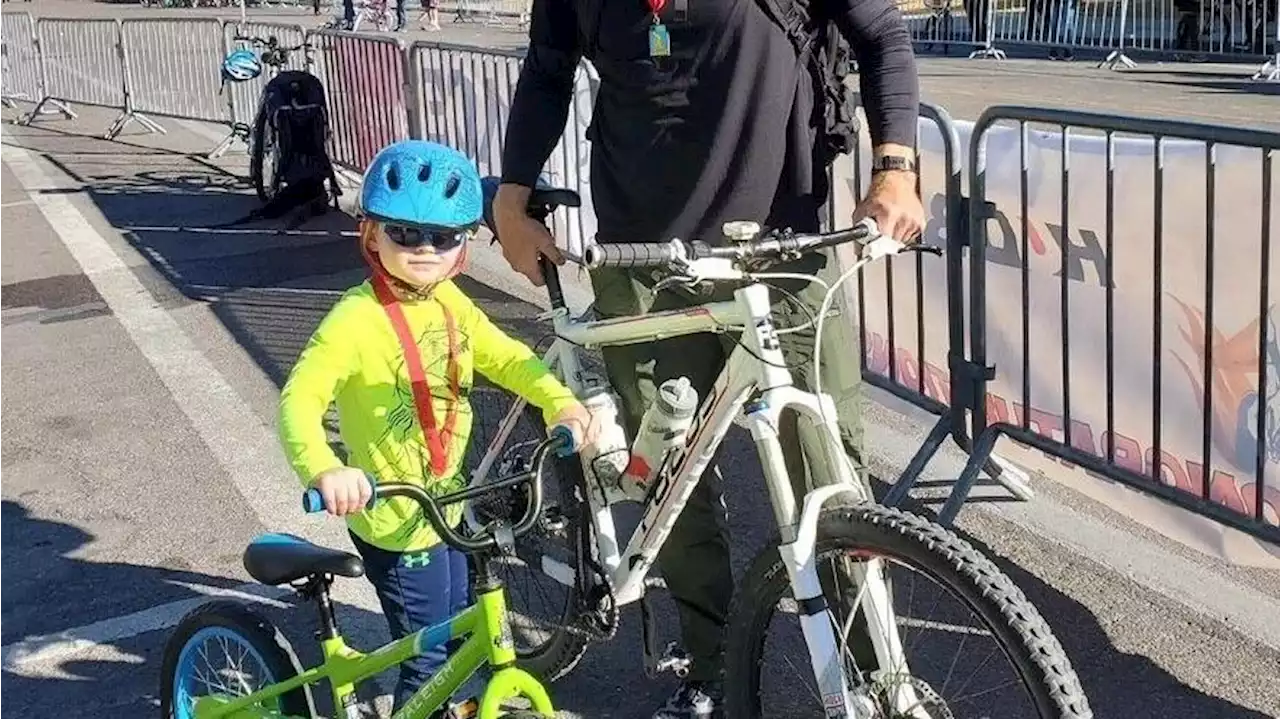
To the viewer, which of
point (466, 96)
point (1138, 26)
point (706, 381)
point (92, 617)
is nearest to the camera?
point (706, 381)

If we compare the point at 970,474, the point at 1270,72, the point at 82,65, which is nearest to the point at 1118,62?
the point at 1270,72

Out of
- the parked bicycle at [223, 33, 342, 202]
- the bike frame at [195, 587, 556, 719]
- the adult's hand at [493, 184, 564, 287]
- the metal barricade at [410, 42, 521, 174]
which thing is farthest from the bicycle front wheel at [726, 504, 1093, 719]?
the parked bicycle at [223, 33, 342, 202]

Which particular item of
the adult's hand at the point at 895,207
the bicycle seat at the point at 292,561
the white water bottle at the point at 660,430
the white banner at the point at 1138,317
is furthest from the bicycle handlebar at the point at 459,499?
the white banner at the point at 1138,317

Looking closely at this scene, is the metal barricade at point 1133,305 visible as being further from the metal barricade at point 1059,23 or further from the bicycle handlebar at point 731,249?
the metal barricade at point 1059,23

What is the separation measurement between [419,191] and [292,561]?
2.51ft

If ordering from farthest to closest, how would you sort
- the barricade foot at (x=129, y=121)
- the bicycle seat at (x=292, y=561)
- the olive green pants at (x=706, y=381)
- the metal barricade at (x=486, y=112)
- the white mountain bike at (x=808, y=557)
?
the barricade foot at (x=129, y=121), the metal barricade at (x=486, y=112), the olive green pants at (x=706, y=381), the bicycle seat at (x=292, y=561), the white mountain bike at (x=808, y=557)

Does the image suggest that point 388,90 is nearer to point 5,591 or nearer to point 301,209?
point 301,209

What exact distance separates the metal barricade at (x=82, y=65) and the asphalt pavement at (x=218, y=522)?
7.85 m

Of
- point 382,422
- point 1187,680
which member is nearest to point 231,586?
point 382,422

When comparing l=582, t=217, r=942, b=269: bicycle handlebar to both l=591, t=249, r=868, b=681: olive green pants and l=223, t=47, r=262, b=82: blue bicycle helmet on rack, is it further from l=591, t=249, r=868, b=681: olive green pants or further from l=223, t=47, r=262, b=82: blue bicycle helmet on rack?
l=223, t=47, r=262, b=82: blue bicycle helmet on rack

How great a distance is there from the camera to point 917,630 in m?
2.87

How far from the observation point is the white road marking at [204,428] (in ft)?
14.6

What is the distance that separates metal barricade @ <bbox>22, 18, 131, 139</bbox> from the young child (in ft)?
47.7

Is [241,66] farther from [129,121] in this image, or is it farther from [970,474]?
[970,474]
